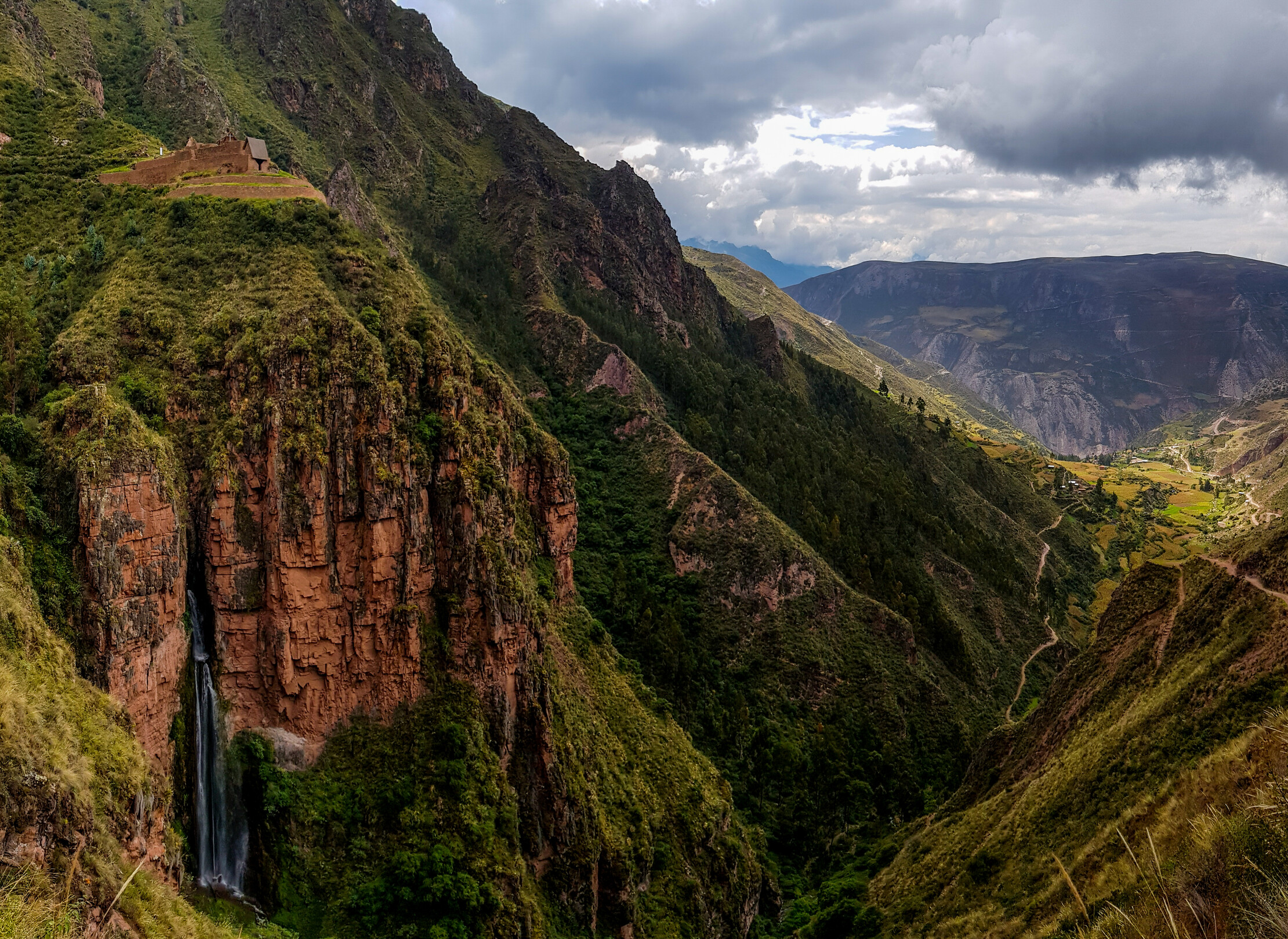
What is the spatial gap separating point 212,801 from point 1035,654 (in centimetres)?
10812

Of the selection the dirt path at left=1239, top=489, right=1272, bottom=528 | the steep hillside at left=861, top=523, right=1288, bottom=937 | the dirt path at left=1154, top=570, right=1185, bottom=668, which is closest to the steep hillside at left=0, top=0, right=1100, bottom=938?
the steep hillside at left=861, top=523, right=1288, bottom=937

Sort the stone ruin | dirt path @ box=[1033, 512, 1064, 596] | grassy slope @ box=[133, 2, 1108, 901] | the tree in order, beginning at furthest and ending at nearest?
1. dirt path @ box=[1033, 512, 1064, 596]
2. grassy slope @ box=[133, 2, 1108, 901]
3. the stone ruin
4. the tree

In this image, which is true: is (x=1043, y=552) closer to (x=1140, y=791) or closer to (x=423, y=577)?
(x=1140, y=791)

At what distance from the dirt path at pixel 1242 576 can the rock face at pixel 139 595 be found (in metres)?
61.7

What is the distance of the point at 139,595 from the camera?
42.5m

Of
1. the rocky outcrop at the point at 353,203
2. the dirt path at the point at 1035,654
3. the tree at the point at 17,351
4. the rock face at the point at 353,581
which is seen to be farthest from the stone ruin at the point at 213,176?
the dirt path at the point at 1035,654

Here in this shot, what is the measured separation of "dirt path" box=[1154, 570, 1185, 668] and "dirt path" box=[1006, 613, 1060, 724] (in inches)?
1867

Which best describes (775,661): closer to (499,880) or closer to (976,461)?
(499,880)

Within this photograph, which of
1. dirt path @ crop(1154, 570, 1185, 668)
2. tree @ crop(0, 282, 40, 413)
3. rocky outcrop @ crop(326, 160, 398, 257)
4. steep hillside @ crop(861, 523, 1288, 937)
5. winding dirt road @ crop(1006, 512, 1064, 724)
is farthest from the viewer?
rocky outcrop @ crop(326, 160, 398, 257)

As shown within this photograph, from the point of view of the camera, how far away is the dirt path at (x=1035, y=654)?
340 ft

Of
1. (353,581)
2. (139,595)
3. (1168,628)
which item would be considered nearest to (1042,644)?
(1168,628)

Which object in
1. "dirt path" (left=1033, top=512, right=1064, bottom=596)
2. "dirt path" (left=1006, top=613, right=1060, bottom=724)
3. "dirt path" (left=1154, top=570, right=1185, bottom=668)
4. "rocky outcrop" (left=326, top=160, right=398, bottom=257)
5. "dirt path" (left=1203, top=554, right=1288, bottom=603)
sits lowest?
"dirt path" (left=1006, top=613, right=1060, bottom=724)

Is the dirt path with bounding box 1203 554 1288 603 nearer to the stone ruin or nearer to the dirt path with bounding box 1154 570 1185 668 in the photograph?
the dirt path with bounding box 1154 570 1185 668

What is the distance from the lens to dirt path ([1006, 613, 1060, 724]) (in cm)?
10375
